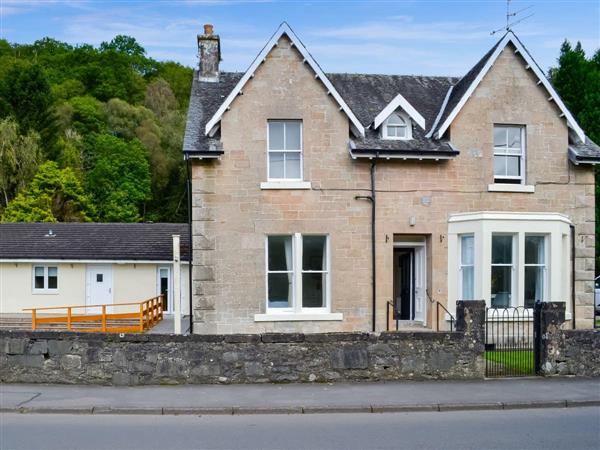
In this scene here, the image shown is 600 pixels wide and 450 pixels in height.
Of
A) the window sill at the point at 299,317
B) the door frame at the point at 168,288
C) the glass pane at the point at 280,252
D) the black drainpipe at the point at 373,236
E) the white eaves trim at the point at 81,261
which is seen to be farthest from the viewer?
the door frame at the point at 168,288

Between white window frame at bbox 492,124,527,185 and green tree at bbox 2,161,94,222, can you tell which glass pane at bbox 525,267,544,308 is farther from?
green tree at bbox 2,161,94,222

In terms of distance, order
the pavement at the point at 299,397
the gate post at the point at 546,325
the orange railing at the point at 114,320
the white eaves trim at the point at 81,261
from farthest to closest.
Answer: the white eaves trim at the point at 81,261 < the orange railing at the point at 114,320 < the gate post at the point at 546,325 < the pavement at the point at 299,397

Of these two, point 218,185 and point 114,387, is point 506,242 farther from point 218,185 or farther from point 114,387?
point 114,387

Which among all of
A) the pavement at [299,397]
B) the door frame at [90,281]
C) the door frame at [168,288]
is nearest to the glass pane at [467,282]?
the pavement at [299,397]

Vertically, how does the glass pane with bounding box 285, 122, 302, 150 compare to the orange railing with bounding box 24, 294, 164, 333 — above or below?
above

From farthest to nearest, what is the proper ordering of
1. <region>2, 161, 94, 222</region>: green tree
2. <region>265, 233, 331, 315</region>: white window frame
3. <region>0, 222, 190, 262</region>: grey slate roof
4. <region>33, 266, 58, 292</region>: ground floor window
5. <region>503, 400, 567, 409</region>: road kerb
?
1. <region>2, 161, 94, 222</region>: green tree
2. <region>33, 266, 58, 292</region>: ground floor window
3. <region>0, 222, 190, 262</region>: grey slate roof
4. <region>265, 233, 331, 315</region>: white window frame
5. <region>503, 400, 567, 409</region>: road kerb

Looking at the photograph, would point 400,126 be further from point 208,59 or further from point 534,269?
point 208,59

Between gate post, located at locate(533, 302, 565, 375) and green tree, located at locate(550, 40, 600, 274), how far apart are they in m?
33.1

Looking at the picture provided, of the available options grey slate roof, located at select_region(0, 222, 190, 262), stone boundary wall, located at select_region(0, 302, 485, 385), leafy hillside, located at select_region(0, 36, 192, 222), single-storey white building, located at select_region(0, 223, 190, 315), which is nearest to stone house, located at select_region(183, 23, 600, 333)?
stone boundary wall, located at select_region(0, 302, 485, 385)

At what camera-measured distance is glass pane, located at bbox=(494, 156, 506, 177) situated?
2114cm

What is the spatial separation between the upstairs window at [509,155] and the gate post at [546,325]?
7181 mm

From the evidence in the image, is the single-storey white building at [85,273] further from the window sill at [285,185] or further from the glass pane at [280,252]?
the window sill at [285,185]

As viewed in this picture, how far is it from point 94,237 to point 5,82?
35312mm

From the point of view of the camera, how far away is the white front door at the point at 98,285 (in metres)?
35.0
